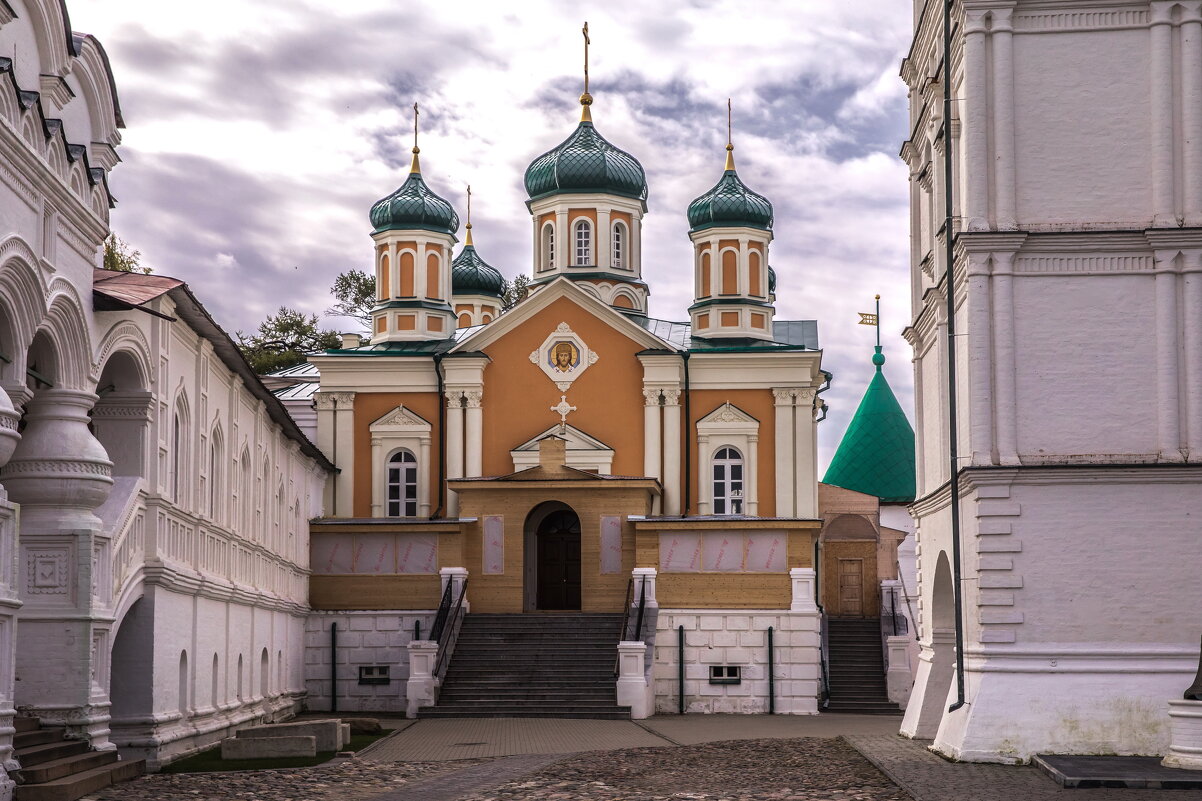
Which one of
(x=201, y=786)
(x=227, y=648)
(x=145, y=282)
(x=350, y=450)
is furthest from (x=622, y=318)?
(x=201, y=786)

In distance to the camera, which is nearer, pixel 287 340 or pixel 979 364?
pixel 979 364

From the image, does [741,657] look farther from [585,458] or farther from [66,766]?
[66,766]

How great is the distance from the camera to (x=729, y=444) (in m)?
34.8

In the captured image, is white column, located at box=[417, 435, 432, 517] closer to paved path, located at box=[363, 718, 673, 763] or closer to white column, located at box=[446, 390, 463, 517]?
white column, located at box=[446, 390, 463, 517]

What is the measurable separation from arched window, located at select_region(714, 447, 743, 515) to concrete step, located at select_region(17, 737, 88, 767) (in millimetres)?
19955

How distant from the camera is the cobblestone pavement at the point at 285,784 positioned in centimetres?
1511

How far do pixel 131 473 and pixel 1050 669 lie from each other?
9875 millimetres

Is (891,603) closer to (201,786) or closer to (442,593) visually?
(442,593)

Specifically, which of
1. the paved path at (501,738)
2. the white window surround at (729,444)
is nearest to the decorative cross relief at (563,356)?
the white window surround at (729,444)

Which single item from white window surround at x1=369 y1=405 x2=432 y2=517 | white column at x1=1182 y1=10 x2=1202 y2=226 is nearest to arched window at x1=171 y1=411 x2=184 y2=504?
white column at x1=1182 y1=10 x2=1202 y2=226

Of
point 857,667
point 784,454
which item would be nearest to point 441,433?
point 784,454

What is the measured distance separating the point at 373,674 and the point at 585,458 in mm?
6618

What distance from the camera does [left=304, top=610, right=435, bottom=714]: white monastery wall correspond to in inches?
1211

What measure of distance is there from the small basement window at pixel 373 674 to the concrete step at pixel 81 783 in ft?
45.0
